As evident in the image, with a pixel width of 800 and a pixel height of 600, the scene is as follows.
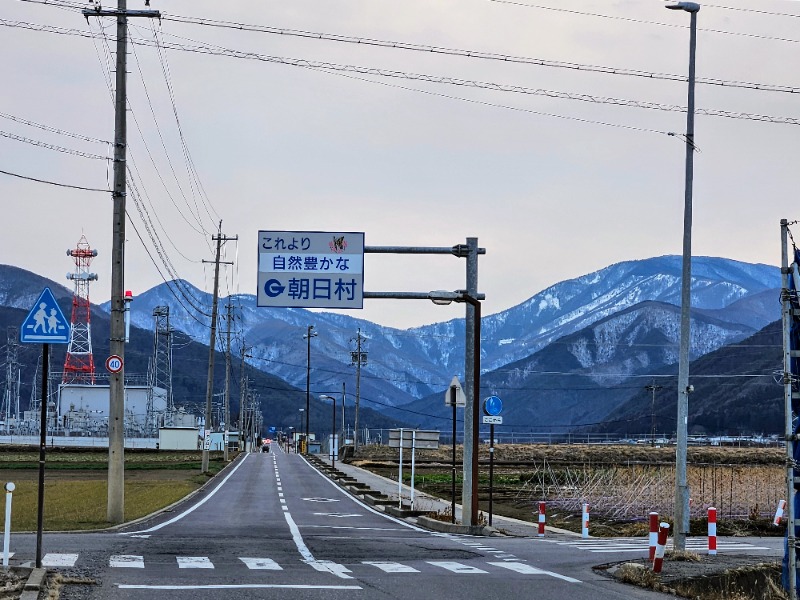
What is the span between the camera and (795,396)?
13.1m

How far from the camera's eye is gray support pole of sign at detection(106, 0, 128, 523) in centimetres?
2812


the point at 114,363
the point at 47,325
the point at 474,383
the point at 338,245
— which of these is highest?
the point at 338,245

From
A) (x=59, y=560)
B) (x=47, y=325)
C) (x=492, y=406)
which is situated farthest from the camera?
(x=492, y=406)

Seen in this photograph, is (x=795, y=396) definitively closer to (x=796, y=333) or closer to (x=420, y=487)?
(x=796, y=333)

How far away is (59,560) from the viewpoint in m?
16.2

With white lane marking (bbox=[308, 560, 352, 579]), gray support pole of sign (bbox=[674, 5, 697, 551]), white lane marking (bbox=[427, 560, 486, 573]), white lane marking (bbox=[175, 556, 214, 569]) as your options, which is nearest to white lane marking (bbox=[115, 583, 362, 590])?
white lane marking (bbox=[308, 560, 352, 579])

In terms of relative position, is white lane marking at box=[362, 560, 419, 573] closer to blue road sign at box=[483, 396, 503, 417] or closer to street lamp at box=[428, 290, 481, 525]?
street lamp at box=[428, 290, 481, 525]

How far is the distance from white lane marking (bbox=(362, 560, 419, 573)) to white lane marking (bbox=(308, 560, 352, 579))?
1.83 feet

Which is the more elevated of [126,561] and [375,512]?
[126,561]

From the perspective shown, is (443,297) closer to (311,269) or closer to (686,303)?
(311,269)

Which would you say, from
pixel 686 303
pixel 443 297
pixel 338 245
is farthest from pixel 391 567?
pixel 338 245

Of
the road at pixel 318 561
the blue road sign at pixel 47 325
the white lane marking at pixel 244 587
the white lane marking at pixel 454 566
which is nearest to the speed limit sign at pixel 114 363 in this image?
the road at pixel 318 561

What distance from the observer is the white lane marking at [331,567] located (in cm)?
1573

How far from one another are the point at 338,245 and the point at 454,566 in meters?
13.2
